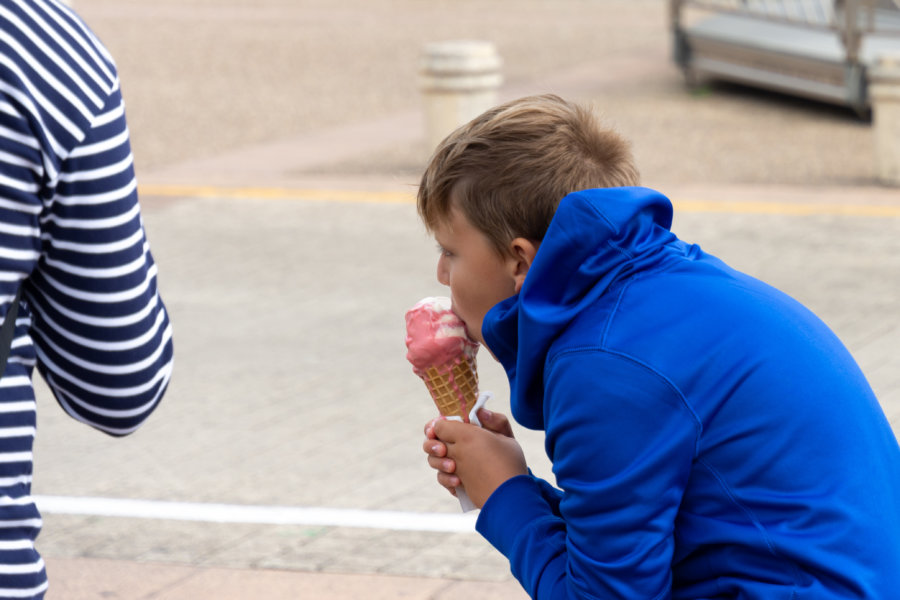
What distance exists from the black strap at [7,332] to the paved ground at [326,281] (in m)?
2.00

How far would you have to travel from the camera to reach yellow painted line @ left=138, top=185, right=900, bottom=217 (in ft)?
28.9

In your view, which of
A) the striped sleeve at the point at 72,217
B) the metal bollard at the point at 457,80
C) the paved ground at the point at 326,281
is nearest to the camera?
the striped sleeve at the point at 72,217

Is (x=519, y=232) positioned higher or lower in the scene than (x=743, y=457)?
higher

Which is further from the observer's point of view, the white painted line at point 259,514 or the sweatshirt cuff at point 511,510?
the white painted line at point 259,514

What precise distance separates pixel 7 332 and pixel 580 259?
78cm

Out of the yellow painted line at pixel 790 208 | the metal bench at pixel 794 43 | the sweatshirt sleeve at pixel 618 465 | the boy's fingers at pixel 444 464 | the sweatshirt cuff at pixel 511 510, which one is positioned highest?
Answer: the sweatshirt sleeve at pixel 618 465

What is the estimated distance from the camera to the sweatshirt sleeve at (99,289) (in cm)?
179

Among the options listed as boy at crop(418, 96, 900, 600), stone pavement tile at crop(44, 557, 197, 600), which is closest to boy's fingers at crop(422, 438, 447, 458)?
boy at crop(418, 96, 900, 600)

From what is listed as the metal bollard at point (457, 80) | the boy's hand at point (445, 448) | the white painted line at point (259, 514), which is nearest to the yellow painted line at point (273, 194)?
the metal bollard at point (457, 80)

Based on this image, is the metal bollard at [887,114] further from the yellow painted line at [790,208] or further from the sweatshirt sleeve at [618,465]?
the sweatshirt sleeve at [618,465]

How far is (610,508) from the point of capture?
1.77 metres

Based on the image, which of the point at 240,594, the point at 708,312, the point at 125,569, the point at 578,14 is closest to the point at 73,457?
the point at 125,569

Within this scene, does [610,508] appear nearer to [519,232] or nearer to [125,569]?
[519,232]

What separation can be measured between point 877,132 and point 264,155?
5034mm
